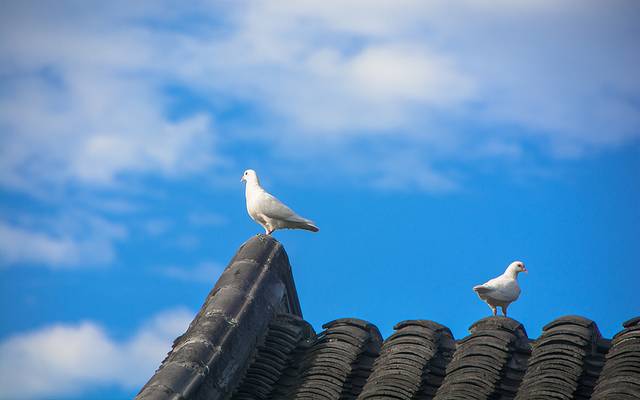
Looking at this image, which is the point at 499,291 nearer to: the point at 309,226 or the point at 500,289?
the point at 500,289

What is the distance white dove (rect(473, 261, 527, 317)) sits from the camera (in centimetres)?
1088

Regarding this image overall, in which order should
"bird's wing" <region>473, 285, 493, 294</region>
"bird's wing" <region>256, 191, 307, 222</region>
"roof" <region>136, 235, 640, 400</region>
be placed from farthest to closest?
1. "bird's wing" <region>256, 191, 307, 222</region>
2. "bird's wing" <region>473, 285, 493, 294</region>
3. "roof" <region>136, 235, 640, 400</region>

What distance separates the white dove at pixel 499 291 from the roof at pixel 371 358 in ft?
9.66

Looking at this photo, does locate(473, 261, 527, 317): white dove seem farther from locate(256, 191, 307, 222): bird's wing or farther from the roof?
the roof

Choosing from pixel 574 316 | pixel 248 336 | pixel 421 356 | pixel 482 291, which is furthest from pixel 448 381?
pixel 482 291

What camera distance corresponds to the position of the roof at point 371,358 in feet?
23.1

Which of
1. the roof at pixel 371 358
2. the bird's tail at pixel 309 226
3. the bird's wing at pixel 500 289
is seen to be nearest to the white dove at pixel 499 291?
the bird's wing at pixel 500 289

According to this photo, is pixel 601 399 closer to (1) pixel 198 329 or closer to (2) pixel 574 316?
(2) pixel 574 316

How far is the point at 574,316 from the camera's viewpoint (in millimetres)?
7375

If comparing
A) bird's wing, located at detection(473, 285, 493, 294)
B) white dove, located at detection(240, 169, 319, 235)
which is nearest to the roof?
bird's wing, located at detection(473, 285, 493, 294)

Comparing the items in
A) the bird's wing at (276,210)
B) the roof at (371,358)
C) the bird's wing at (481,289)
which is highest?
the bird's wing at (276,210)

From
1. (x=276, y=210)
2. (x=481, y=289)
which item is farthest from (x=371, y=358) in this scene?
(x=276, y=210)

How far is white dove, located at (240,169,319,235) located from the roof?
342cm

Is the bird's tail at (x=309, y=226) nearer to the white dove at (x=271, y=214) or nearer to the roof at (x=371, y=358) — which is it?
the white dove at (x=271, y=214)
